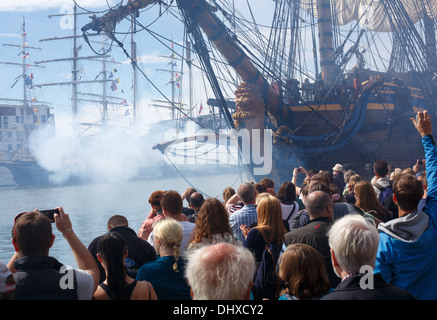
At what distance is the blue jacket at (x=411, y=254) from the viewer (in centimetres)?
283

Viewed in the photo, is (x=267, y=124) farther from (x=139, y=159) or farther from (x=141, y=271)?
(x=139, y=159)

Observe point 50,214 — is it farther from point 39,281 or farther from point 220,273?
point 220,273

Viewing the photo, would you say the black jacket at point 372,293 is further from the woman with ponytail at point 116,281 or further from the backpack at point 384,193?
the backpack at point 384,193

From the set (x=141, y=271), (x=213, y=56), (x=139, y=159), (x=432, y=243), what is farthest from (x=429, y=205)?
(x=139, y=159)

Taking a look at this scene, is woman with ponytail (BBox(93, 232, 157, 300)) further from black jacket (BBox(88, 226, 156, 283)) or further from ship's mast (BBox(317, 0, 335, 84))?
ship's mast (BBox(317, 0, 335, 84))

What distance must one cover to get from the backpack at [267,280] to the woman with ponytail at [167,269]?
45 cm

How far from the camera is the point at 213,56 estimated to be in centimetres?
1636

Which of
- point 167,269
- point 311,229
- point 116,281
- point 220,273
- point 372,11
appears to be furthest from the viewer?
point 372,11

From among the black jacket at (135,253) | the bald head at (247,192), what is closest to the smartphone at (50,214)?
the black jacket at (135,253)

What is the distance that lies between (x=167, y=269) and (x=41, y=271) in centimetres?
83

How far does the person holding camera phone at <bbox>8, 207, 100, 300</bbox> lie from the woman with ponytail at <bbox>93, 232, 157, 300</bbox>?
8 cm

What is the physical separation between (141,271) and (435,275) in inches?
71.7

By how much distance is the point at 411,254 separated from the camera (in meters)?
2.85

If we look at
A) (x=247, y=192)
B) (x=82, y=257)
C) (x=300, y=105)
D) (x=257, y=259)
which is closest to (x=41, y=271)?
(x=82, y=257)
